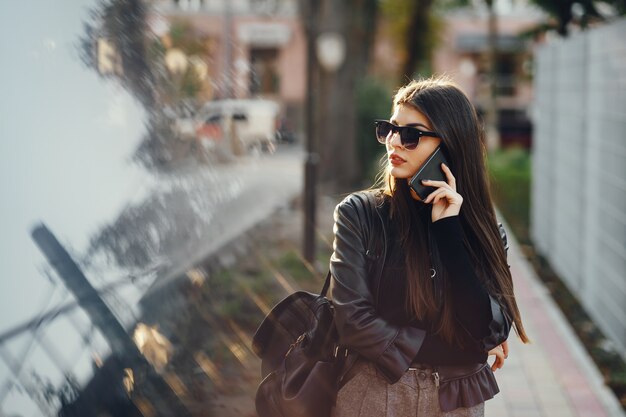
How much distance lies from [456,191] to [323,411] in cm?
72

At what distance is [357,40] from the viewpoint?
19438 millimetres

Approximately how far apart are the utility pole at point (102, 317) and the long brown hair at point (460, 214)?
4.10 feet

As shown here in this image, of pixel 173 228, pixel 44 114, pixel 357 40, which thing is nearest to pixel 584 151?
pixel 173 228

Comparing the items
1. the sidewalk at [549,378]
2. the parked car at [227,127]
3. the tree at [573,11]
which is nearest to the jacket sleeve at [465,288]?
the sidewalk at [549,378]

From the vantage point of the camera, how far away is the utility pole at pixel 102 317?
2.96 metres

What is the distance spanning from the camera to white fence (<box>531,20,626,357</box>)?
252 inches

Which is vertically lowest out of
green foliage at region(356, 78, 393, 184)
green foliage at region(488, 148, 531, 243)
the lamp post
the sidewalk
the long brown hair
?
green foliage at region(488, 148, 531, 243)

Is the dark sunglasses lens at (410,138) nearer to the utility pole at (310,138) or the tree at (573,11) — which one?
the utility pole at (310,138)

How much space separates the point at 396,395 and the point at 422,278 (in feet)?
1.09

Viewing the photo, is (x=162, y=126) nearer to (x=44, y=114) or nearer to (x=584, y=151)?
(x=44, y=114)

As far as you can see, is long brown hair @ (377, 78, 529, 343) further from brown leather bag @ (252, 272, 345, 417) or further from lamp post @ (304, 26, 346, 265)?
lamp post @ (304, 26, 346, 265)

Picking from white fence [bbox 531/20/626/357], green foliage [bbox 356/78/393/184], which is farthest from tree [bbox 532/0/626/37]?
green foliage [bbox 356/78/393/184]

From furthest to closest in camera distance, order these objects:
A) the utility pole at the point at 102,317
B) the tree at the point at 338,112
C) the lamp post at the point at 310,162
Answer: the tree at the point at 338,112 < the lamp post at the point at 310,162 < the utility pole at the point at 102,317

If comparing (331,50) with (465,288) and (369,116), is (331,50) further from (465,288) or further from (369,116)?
(465,288)
